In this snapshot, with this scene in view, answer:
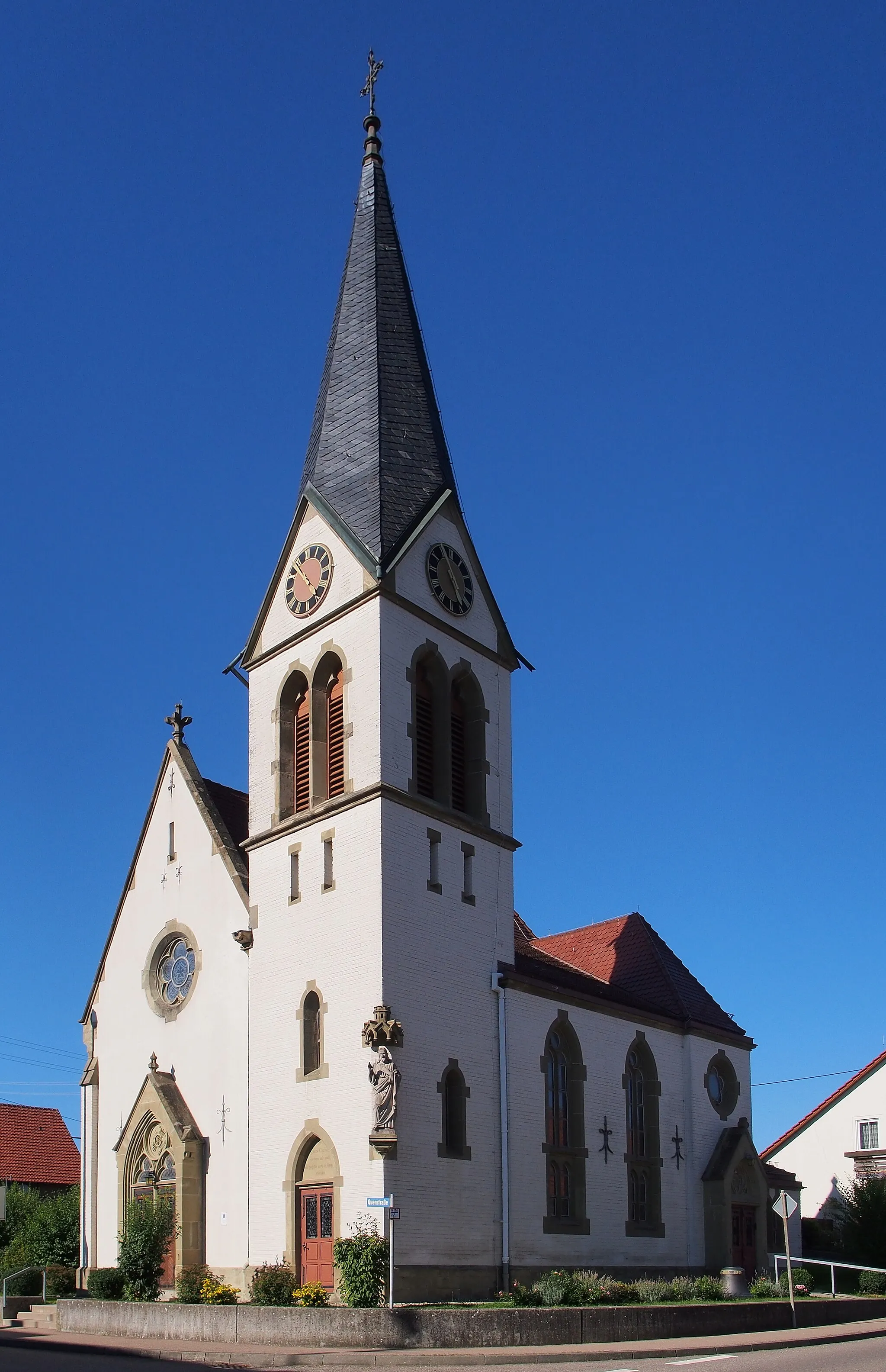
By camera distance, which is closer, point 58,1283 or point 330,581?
point 58,1283

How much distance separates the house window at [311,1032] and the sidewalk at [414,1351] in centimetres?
577

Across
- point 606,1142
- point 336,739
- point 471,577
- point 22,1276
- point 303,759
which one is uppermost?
point 471,577

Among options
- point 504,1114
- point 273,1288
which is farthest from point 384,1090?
point 504,1114

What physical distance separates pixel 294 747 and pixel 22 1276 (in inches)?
556

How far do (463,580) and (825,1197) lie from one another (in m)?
28.6

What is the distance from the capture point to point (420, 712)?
30094 mm

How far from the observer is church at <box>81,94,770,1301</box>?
26.6 metres

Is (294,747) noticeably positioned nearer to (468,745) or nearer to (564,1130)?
(468,745)

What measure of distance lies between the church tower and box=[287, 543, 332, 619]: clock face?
53 mm

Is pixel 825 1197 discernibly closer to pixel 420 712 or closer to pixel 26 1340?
pixel 420 712

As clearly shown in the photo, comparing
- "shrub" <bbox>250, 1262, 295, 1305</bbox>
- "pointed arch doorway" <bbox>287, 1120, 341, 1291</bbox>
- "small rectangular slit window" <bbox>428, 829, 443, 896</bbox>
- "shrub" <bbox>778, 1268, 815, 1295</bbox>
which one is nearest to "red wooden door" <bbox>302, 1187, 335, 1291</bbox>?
"pointed arch doorway" <bbox>287, 1120, 341, 1291</bbox>

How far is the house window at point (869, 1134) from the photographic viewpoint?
1864 inches

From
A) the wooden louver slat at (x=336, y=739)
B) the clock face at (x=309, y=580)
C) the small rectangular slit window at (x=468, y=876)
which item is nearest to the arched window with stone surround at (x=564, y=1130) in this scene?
the small rectangular slit window at (x=468, y=876)

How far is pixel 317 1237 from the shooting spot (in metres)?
26.1
